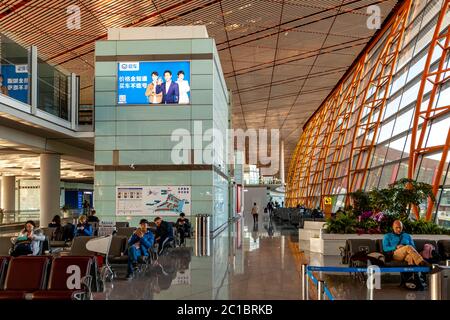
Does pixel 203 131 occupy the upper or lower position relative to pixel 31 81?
lower

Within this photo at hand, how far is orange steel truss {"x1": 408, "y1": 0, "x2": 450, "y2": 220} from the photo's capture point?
16.6 metres

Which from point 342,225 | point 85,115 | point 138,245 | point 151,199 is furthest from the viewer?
point 85,115

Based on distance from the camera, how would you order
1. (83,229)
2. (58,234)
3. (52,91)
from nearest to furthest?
1. (83,229)
2. (58,234)
3. (52,91)

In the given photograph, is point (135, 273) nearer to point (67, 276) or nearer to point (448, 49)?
point (67, 276)

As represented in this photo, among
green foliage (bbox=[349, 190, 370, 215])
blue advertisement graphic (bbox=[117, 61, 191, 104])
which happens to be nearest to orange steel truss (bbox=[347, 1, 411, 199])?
green foliage (bbox=[349, 190, 370, 215])

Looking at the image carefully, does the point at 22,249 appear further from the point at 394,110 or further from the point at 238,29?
the point at 394,110

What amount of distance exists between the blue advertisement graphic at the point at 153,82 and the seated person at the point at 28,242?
11922 mm

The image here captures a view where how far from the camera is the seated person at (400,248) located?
992 centimetres

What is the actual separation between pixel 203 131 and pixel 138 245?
37.7 feet

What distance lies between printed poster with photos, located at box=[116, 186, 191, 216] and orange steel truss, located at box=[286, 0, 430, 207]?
921 cm

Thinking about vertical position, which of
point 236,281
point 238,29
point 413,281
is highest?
point 238,29

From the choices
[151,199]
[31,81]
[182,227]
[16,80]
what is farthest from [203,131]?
[16,80]

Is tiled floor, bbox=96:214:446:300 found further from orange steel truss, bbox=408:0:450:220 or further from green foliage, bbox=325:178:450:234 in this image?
orange steel truss, bbox=408:0:450:220

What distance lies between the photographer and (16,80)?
18.5 meters
